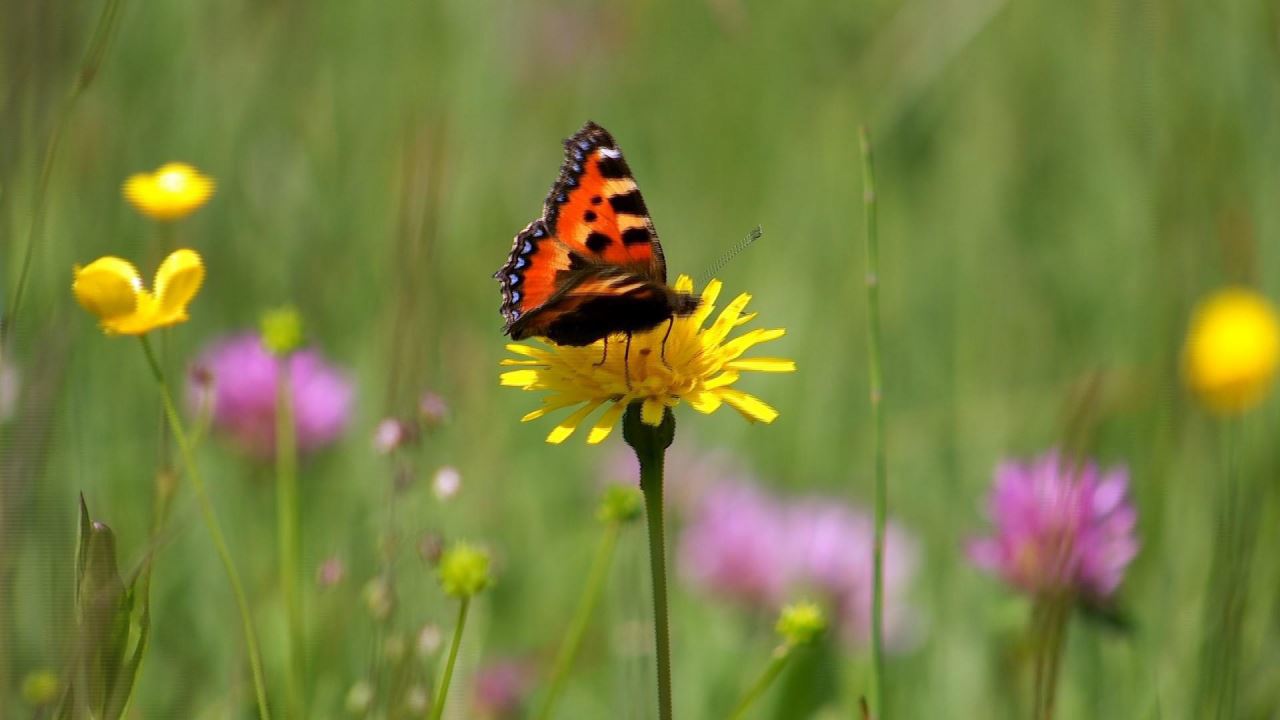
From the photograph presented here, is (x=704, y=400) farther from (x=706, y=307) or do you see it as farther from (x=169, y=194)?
(x=169, y=194)

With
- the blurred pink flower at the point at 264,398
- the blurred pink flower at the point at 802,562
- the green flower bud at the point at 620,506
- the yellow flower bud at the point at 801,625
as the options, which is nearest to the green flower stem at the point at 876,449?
the yellow flower bud at the point at 801,625

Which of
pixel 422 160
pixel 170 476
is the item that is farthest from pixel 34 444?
pixel 422 160

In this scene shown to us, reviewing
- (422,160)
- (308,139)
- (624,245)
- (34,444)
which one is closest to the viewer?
(34,444)

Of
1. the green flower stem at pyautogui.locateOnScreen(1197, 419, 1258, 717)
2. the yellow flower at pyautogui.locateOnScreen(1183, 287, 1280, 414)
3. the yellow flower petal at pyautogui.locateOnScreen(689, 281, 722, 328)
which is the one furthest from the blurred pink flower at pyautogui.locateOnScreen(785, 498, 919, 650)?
the yellow flower petal at pyautogui.locateOnScreen(689, 281, 722, 328)

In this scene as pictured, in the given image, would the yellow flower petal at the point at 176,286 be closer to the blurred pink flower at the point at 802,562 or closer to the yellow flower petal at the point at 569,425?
the yellow flower petal at the point at 569,425

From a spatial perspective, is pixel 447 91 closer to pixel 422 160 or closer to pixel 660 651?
pixel 422 160

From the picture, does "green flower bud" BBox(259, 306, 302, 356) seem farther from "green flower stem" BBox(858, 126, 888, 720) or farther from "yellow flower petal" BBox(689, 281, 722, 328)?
"green flower stem" BBox(858, 126, 888, 720)
